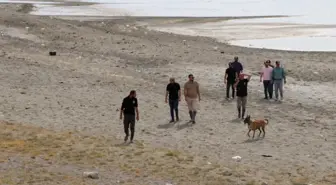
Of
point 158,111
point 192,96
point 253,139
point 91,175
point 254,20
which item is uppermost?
point 254,20

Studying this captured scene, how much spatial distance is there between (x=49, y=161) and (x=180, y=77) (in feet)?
47.6

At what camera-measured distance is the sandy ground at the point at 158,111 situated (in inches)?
630

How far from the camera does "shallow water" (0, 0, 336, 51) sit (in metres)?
46.3

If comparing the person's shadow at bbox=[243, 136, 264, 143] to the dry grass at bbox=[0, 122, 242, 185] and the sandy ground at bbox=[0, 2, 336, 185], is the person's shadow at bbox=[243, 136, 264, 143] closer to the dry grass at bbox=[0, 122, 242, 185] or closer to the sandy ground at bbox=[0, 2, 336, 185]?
the sandy ground at bbox=[0, 2, 336, 185]

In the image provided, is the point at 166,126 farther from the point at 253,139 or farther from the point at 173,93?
the point at 253,139

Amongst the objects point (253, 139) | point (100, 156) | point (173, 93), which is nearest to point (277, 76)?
point (173, 93)

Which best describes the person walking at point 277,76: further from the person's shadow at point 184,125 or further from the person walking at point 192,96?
the person's shadow at point 184,125

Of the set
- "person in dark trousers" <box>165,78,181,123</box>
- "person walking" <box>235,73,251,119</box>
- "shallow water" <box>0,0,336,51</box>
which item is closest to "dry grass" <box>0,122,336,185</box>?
"person in dark trousers" <box>165,78,181,123</box>

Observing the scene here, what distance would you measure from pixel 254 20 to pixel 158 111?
125 feet

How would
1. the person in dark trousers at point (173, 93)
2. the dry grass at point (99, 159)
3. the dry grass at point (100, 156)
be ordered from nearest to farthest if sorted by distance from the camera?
the dry grass at point (99, 159) < the dry grass at point (100, 156) < the person in dark trousers at point (173, 93)

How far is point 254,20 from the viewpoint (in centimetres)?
5984

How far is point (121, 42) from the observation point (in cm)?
4109

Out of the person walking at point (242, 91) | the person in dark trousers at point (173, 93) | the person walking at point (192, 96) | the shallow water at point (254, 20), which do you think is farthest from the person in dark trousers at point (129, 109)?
the shallow water at point (254, 20)

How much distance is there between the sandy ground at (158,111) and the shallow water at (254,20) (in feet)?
21.3
